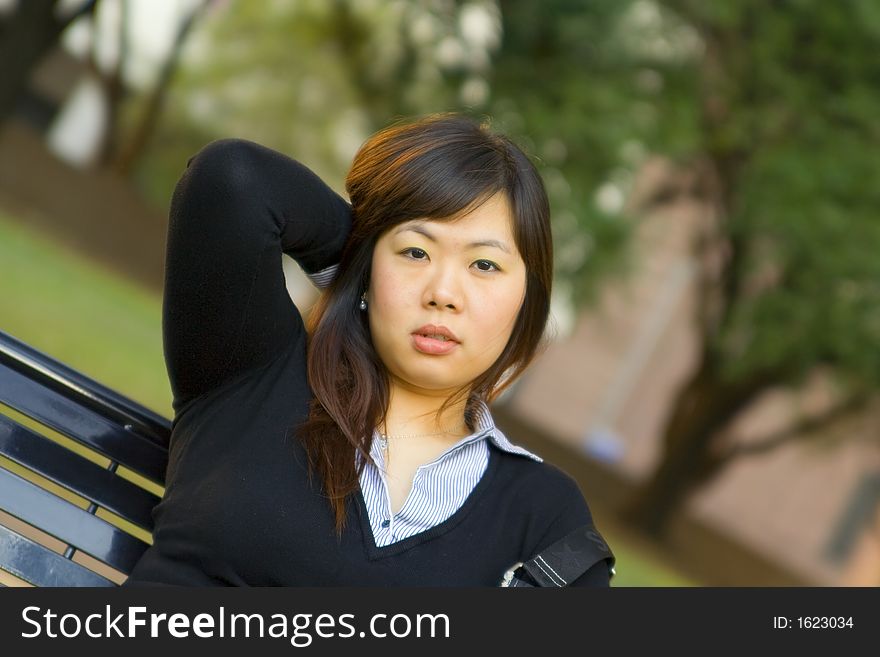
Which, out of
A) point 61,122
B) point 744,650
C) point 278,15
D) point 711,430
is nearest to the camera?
point 744,650

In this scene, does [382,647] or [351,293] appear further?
[351,293]

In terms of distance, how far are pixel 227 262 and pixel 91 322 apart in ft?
29.7

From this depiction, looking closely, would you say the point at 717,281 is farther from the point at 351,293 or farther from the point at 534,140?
the point at 351,293

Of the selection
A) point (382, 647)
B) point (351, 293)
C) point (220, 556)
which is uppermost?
point (351, 293)

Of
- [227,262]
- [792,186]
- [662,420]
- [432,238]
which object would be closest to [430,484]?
[432,238]

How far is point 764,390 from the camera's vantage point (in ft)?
44.7

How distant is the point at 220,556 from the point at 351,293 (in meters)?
0.65

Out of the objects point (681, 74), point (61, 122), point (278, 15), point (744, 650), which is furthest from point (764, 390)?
point (61, 122)

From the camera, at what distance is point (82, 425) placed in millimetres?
2336

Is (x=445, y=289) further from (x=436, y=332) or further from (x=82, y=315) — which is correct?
(x=82, y=315)

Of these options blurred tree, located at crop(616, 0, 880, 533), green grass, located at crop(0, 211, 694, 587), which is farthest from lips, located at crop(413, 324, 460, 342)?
blurred tree, located at crop(616, 0, 880, 533)

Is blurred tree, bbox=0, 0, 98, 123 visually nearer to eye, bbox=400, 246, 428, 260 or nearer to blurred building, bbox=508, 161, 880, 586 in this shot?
eye, bbox=400, 246, 428, 260

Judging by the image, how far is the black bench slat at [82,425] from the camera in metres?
2.30

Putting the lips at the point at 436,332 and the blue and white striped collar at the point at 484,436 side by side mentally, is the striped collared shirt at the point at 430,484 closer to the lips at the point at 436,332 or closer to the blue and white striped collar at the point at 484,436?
the blue and white striped collar at the point at 484,436
